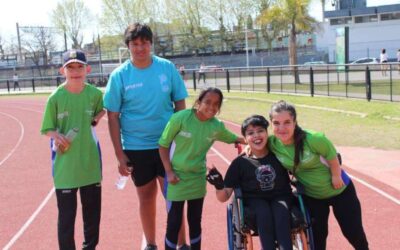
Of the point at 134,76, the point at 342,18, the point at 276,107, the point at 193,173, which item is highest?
the point at 342,18

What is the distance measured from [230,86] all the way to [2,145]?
17.1 metres

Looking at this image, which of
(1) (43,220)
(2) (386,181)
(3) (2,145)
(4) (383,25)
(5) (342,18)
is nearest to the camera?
(1) (43,220)

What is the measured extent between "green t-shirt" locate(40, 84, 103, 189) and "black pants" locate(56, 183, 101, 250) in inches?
3.0

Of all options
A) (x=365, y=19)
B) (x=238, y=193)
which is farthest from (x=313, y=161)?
(x=365, y=19)

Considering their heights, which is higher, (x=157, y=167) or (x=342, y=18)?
(x=342, y=18)

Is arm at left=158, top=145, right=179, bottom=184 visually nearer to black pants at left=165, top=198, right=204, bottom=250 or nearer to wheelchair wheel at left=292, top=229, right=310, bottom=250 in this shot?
black pants at left=165, top=198, right=204, bottom=250

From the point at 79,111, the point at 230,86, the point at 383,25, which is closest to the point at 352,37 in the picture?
the point at 383,25

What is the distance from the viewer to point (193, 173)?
416 cm

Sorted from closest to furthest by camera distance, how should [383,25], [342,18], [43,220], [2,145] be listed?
[43,220], [2,145], [383,25], [342,18]

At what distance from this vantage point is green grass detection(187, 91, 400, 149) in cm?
1087

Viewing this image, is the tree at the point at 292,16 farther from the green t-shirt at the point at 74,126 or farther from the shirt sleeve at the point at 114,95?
the green t-shirt at the point at 74,126

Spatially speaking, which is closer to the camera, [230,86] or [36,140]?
[36,140]

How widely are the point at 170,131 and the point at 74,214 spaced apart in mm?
1030

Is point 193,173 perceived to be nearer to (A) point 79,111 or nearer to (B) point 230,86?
(A) point 79,111
